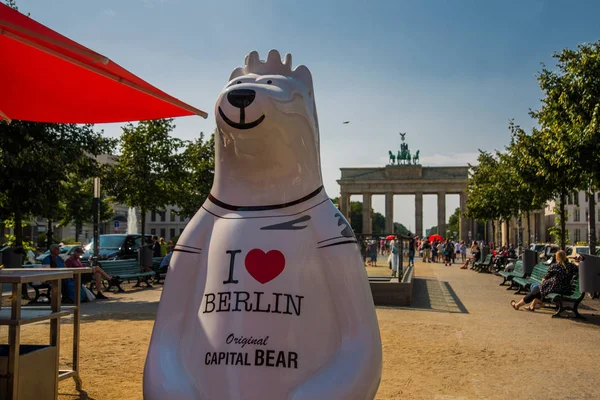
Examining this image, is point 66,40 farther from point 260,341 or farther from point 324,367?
point 324,367

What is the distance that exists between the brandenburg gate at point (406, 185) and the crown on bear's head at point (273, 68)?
65624 millimetres

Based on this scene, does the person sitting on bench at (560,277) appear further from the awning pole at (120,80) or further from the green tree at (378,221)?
the green tree at (378,221)

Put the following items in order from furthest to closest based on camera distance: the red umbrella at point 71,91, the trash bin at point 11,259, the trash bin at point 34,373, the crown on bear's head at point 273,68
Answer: the trash bin at point 11,259, the red umbrella at point 71,91, the trash bin at point 34,373, the crown on bear's head at point 273,68

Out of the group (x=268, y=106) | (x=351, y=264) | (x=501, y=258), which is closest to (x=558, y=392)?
(x=351, y=264)

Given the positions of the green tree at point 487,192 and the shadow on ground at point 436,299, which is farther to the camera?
the green tree at point 487,192

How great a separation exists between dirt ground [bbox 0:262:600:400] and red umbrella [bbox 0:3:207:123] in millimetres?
2477

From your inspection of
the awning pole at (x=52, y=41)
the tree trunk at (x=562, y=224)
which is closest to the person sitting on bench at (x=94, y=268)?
the awning pole at (x=52, y=41)

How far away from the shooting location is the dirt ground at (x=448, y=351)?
5.32 metres

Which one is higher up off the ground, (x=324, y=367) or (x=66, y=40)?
(x=66, y=40)

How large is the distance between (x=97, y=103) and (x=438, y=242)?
3085cm

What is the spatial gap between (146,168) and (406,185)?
175 feet

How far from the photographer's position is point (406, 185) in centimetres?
7019

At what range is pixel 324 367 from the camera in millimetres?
2537

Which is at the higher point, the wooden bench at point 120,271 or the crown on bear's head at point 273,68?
the crown on bear's head at point 273,68
